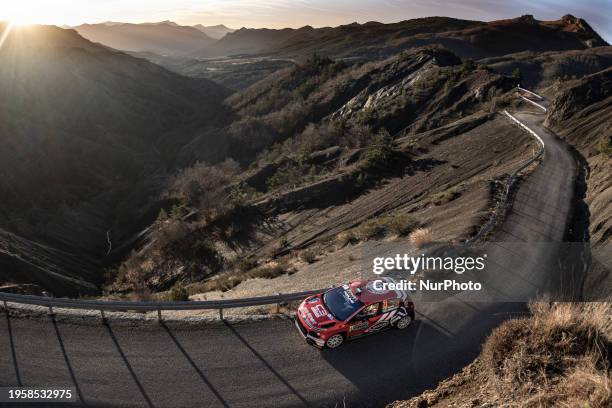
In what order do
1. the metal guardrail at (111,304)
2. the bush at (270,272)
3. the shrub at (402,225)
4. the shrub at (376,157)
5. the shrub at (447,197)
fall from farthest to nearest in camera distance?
the shrub at (376,157), the shrub at (447,197), the shrub at (402,225), the bush at (270,272), the metal guardrail at (111,304)

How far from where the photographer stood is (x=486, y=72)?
5212 cm

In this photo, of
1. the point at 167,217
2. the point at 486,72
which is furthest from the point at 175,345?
the point at 486,72

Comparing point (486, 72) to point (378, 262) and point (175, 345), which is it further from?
point (175, 345)

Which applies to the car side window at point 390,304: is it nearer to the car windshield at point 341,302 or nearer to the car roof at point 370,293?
the car roof at point 370,293

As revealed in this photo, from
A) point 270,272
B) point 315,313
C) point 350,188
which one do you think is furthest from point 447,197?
point 315,313

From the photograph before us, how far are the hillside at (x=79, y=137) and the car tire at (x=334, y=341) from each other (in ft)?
66.5

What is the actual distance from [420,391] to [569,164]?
23.6 m

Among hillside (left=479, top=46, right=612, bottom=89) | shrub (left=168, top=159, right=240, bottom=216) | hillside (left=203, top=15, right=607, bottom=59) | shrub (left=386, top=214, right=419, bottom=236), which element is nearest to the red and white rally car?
shrub (left=386, top=214, right=419, bottom=236)

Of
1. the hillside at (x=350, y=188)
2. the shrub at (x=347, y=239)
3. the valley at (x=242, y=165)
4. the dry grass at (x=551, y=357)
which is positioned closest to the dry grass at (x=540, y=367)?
the dry grass at (x=551, y=357)

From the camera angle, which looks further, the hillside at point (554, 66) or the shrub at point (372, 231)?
the hillside at point (554, 66)

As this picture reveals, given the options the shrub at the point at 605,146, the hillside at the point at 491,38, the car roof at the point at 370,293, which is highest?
the hillside at the point at 491,38

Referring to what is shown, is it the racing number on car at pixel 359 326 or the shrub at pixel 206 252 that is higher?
the racing number on car at pixel 359 326

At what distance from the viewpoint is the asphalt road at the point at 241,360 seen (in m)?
9.90

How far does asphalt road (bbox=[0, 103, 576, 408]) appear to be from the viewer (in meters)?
9.90
